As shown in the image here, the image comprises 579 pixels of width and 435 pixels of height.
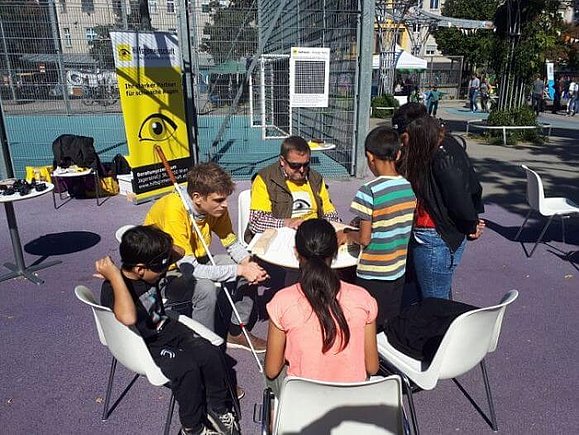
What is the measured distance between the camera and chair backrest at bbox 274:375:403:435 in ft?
5.34

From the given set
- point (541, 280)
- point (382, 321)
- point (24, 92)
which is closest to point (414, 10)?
point (24, 92)

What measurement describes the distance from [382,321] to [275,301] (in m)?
1.20

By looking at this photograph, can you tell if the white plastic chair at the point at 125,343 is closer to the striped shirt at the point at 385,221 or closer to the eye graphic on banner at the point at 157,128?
the striped shirt at the point at 385,221

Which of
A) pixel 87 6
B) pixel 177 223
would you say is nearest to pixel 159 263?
pixel 177 223

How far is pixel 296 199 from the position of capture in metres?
3.66

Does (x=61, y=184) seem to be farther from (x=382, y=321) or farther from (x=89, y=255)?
(x=382, y=321)

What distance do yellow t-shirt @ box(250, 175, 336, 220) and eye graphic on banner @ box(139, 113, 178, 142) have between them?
12.7ft

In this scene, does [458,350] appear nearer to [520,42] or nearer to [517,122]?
[517,122]

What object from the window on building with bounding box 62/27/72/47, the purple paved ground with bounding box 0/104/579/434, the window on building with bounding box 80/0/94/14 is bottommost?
the purple paved ground with bounding box 0/104/579/434

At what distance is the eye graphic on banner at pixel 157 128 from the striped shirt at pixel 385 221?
16.7 feet

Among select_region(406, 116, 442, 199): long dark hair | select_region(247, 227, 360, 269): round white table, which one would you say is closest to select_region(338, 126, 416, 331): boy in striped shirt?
select_region(247, 227, 360, 269): round white table

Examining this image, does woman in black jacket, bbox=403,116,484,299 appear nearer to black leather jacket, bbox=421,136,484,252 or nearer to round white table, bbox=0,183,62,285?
black leather jacket, bbox=421,136,484,252

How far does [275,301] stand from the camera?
6.26 ft

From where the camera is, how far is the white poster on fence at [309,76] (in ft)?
25.4
